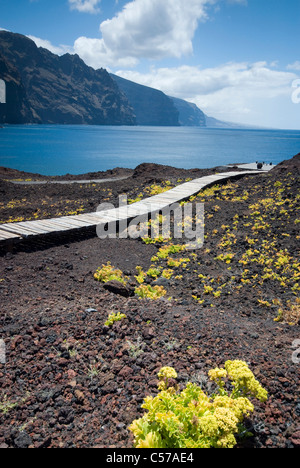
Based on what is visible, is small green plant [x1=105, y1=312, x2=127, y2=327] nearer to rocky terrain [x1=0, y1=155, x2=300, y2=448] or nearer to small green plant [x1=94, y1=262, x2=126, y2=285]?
rocky terrain [x1=0, y1=155, x2=300, y2=448]

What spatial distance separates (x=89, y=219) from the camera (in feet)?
27.2

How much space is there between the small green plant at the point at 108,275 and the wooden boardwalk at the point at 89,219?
2.01m

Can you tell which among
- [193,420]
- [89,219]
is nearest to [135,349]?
[193,420]

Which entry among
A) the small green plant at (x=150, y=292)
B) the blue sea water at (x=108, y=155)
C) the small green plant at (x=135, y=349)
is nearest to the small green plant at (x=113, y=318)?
the small green plant at (x=135, y=349)

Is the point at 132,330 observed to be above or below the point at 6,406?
above

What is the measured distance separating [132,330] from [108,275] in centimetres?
210

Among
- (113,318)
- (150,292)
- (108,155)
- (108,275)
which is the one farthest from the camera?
(108,155)

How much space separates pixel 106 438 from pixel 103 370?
2.48 ft

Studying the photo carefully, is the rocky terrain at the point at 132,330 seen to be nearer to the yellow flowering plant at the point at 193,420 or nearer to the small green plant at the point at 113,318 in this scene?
the small green plant at the point at 113,318

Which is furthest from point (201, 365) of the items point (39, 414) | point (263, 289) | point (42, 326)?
point (263, 289)

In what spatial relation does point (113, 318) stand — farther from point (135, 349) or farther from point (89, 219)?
point (89, 219)

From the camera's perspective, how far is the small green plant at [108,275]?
5.62 metres

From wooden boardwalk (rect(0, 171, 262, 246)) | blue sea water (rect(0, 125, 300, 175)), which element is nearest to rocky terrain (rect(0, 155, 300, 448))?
wooden boardwalk (rect(0, 171, 262, 246))
